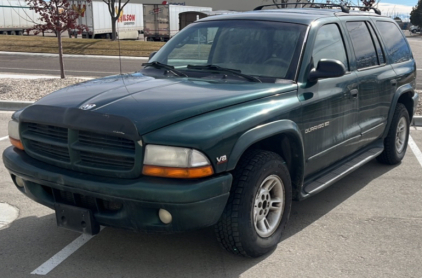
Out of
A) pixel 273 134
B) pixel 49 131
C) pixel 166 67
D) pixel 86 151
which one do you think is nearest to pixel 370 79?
pixel 273 134

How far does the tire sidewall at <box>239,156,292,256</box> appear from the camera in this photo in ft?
11.9

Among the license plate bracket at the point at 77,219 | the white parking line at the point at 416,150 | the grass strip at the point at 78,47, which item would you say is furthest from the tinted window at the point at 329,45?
the grass strip at the point at 78,47

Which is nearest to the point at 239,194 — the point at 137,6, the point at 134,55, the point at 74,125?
the point at 74,125

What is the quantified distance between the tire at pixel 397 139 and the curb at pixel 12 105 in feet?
22.8

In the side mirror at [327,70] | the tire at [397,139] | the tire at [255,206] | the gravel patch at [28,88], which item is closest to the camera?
the tire at [255,206]

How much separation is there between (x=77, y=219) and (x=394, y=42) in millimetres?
4503

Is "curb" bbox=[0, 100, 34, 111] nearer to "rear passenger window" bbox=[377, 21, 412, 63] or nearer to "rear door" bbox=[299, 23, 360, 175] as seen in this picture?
"rear passenger window" bbox=[377, 21, 412, 63]

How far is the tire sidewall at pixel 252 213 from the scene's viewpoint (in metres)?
3.64

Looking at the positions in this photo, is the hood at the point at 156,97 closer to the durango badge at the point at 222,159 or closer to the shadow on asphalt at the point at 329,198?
the durango badge at the point at 222,159

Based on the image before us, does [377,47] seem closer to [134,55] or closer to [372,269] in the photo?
[372,269]

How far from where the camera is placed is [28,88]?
A: 12000mm

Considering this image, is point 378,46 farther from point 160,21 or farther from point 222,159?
point 160,21

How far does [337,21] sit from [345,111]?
94 cm

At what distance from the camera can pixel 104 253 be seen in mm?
4043
